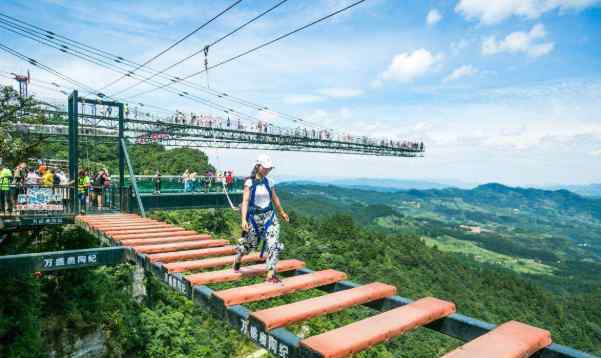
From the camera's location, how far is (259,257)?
6.72 m

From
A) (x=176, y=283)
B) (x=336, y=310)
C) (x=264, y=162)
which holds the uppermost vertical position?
(x=264, y=162)

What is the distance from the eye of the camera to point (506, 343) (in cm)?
359

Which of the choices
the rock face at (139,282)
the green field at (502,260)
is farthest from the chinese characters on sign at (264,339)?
the green field at (502,260)

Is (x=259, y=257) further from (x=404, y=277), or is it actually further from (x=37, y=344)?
(x=404, y=277)

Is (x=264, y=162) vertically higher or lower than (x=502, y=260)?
higher

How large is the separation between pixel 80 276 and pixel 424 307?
74.2 feet

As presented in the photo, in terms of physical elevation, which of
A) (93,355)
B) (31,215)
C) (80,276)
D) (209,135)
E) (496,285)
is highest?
(209,135)

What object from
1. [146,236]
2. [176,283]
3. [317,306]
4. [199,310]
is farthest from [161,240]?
[199,310]

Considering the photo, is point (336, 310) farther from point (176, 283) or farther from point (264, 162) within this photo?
point (176, 283)

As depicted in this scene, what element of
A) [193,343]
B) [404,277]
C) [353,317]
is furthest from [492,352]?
[404,277]

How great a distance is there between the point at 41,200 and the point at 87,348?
10143mm

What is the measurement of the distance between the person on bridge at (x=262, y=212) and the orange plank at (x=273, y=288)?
217 millimetres

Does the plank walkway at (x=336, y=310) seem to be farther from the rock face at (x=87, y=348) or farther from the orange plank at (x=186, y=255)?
the rock face at (x=87, y=348)

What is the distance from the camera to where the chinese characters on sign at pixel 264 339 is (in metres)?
3.49
